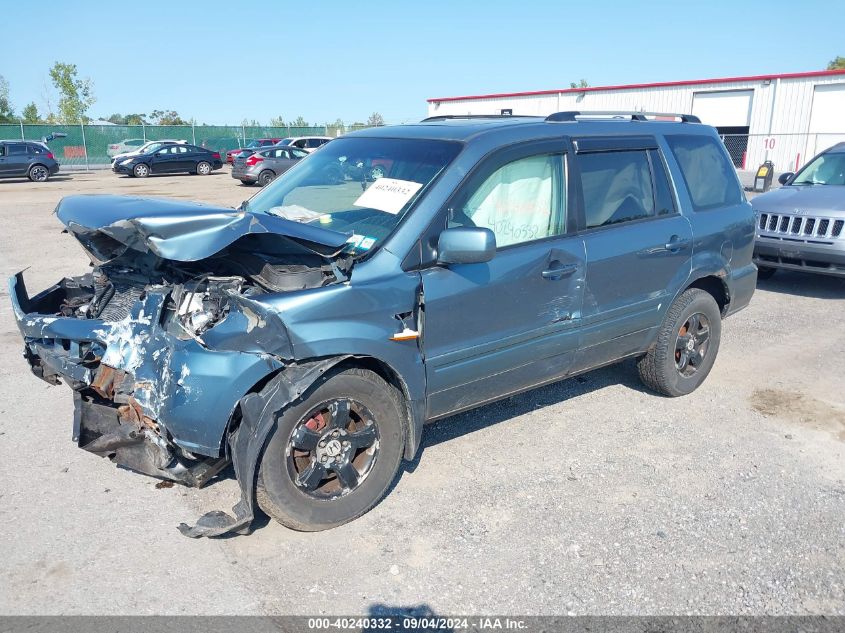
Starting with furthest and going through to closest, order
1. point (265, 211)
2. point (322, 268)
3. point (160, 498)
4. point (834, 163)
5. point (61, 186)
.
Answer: point (61, 186), point (834, 163), point (265, 211), point (160, 498), point (322, 268)

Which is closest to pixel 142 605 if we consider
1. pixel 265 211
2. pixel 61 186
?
pixel 265 211

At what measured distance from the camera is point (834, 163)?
9.49 meters

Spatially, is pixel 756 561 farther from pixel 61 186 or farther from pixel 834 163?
pixel 61 186

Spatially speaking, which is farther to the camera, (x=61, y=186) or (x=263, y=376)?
(x=61, y=186)

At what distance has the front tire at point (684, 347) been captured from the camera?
5141mm

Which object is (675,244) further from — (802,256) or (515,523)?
(802,256)

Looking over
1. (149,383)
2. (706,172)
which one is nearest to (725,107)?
(706,172)

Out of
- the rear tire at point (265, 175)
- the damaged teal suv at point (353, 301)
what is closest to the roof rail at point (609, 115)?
the damaged teal suv at point (353, 301)

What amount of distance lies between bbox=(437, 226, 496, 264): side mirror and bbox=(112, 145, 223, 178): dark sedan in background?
2938 cm

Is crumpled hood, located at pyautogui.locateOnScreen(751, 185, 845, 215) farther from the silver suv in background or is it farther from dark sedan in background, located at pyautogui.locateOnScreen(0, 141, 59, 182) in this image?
dark sedan in background, located at pyautogui.locateOnScreen(0, 141, 59, 182)

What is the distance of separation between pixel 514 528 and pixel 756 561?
1159 mm

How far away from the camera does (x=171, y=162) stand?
3070 cm

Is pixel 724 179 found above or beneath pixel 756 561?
above

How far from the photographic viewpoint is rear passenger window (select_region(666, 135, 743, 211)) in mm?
5172
